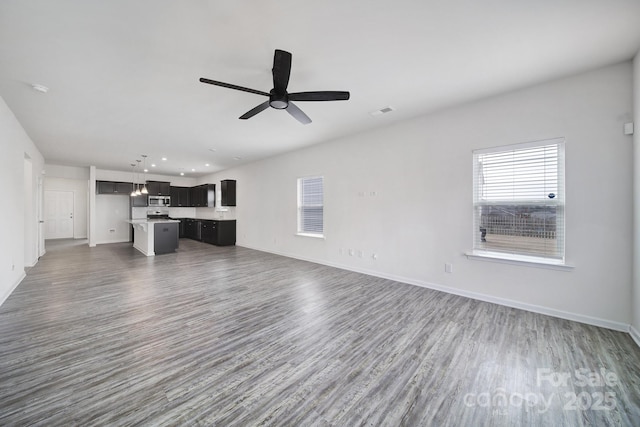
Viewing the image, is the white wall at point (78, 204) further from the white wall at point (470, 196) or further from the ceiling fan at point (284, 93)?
the ceiling fan at point (284, 93)

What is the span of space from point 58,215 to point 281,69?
496 inches

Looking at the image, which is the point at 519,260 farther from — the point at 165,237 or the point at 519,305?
the point at 165,237

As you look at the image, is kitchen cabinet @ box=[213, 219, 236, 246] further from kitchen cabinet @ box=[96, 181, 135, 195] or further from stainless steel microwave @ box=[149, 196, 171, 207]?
kitchen cabinet @ box=[96, 181, 135, 195]

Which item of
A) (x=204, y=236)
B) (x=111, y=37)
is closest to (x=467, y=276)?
(x=111, y=37)

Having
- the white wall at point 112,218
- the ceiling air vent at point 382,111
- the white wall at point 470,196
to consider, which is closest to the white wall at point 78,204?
the white wall at point 112,218

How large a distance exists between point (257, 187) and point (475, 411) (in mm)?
7151

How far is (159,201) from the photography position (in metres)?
10.0

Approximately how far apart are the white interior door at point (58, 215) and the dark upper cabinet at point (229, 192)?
22.1 ft

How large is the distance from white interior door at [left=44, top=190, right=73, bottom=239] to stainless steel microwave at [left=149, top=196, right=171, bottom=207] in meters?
3.35

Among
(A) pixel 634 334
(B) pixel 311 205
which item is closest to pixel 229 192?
(B) pixel 311 205

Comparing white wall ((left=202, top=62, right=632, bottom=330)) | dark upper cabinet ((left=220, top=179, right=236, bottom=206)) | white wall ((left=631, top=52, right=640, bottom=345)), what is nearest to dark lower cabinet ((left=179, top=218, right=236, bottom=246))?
dark upper cabinet ((left=220, top=179, right=236, bottom=206))

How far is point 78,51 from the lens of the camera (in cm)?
234

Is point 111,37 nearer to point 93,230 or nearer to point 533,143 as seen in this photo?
point 533,143

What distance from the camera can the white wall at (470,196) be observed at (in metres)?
2.65
